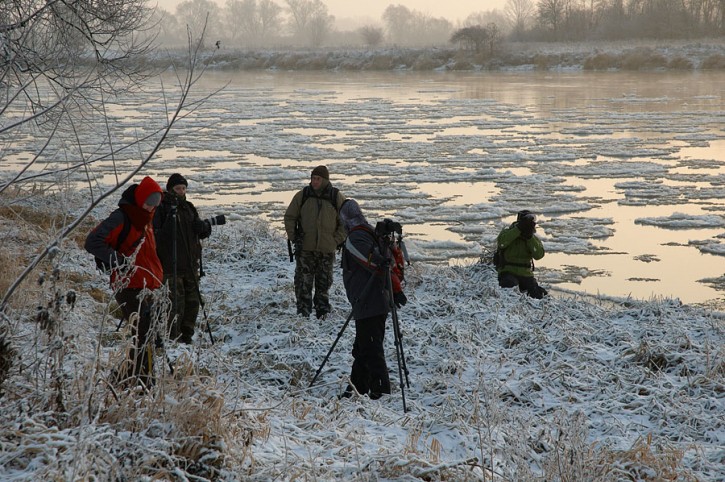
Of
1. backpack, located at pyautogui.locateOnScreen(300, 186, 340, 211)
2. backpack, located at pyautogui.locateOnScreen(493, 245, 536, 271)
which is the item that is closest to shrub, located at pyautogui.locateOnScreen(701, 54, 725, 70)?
backpack, located at pyautogui.locateOnScreen(493, 245, 536, 271)

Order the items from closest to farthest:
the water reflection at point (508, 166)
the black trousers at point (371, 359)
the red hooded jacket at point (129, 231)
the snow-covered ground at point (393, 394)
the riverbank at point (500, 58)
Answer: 1. the snow-covered ground at point (393, 394)
2. the red hooded jacket at point (129, 231)
3. the black trousers at point (371, 359)
4. the water reflection at point (508, 166)
5. the riverbank at point (500, 58)

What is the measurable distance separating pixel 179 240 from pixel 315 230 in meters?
1.72

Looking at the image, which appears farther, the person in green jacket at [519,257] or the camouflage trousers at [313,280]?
the person in green jacket at [519,257]

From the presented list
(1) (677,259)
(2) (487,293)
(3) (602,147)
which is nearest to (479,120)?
(3) (602,147)

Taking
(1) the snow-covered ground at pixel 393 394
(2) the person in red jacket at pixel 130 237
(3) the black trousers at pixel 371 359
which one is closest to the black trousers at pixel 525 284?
(1) the snow-covered ground at pixel 393 394

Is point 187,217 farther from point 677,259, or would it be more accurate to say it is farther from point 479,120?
point 479,120

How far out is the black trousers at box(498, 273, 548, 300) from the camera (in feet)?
34.7

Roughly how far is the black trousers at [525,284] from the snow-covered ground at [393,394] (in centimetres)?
25

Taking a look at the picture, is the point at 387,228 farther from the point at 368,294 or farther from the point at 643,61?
the point at 643,61

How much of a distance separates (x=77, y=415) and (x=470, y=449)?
2.52 metres

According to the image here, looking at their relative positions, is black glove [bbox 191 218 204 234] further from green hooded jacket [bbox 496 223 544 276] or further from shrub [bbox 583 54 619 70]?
shrub [bbox 583 54 619 70]

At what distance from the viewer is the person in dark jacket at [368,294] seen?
6.99m

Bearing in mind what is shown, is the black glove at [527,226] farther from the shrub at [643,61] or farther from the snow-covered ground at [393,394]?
the shrub at [643,61]

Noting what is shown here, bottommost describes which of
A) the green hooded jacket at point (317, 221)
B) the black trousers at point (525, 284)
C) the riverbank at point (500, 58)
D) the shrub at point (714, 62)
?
the black trousers at point (525, 284)
